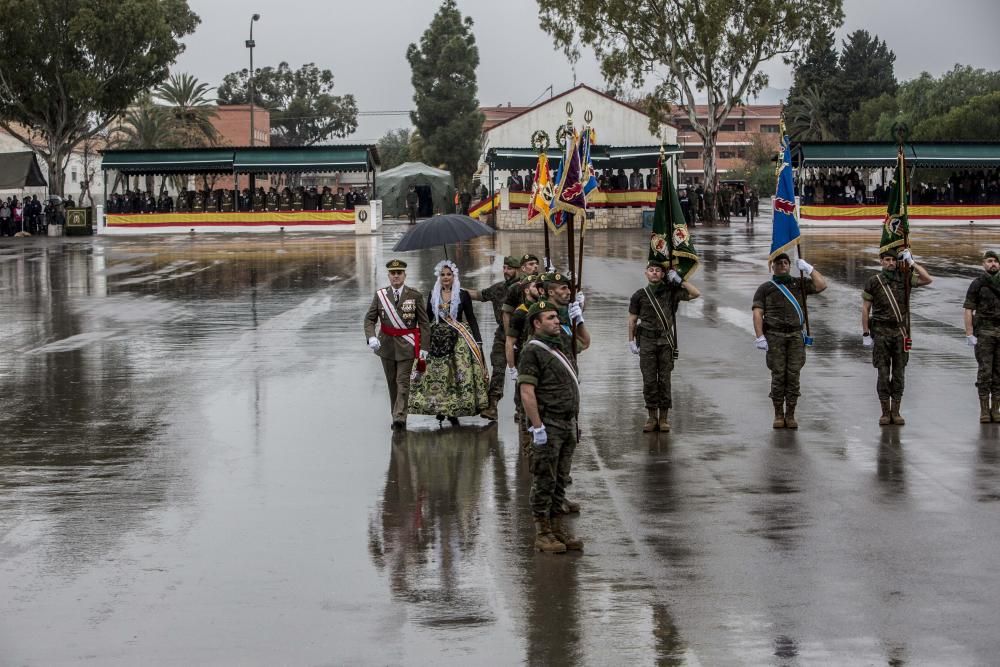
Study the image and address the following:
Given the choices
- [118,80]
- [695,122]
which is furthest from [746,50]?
[118,80]

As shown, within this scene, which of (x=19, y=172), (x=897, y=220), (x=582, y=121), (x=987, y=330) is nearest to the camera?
(x=987, y=330)

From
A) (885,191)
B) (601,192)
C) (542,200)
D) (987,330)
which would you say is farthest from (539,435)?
(885,191)

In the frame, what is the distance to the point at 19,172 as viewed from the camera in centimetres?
5903

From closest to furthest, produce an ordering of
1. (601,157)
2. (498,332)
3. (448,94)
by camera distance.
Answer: (498,332), (601,157), (448,94)

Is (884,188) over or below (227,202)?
over

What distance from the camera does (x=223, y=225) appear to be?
189 feet

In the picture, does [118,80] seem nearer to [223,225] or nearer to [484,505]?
[223,225]

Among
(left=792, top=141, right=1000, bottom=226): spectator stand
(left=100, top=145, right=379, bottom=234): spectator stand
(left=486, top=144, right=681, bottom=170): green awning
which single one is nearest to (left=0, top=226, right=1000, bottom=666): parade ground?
(left=792, top=141, right=1000, bottom=226): spectator stand

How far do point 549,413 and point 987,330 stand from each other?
5946 mm

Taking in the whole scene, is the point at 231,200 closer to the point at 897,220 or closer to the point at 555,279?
the point at 897,220

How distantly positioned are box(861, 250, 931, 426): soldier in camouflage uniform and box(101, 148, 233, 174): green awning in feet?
155

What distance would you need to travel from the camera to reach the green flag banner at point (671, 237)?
43.9ft

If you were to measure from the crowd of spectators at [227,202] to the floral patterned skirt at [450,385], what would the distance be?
45.4 metres

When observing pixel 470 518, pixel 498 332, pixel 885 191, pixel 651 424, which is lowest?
pixel 470 518
